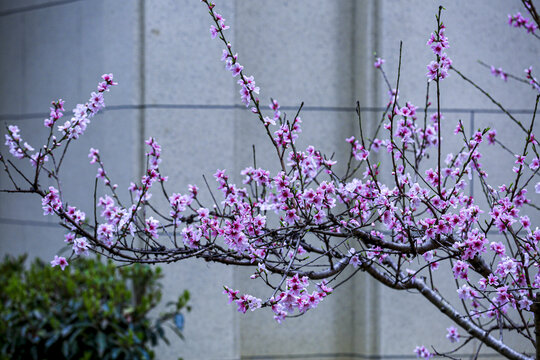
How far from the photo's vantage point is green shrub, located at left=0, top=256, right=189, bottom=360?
339 centimetres

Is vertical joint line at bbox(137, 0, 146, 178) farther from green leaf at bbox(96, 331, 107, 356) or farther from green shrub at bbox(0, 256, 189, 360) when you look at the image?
green leaf at bbox(96, 331, 107, 356)

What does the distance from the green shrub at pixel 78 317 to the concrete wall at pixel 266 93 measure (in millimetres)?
416

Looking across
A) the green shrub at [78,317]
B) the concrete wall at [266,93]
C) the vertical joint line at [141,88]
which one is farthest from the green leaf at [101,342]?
the vertical joint line at [141,88]

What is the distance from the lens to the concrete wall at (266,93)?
13.3 ft

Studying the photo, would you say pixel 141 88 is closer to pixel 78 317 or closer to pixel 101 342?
pixel 78 317

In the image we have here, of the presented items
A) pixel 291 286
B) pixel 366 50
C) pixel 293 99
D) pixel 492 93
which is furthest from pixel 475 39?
pixel 291 286

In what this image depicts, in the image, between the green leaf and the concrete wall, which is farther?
the concrete wall

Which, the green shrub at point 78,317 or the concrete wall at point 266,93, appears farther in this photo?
the concrete wall at point 266,93

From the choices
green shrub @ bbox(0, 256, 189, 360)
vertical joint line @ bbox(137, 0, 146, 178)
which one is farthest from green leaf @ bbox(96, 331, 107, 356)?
vertical joint line @ bbox(137, 0, 146, 178)

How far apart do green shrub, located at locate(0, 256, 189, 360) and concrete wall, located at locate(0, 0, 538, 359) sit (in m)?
0.42

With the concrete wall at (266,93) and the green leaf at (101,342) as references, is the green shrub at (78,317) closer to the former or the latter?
the green leaf at (101,342)

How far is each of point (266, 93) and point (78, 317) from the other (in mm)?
1902

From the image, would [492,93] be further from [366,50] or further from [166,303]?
[166,303]

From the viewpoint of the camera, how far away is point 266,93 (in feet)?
14.1
